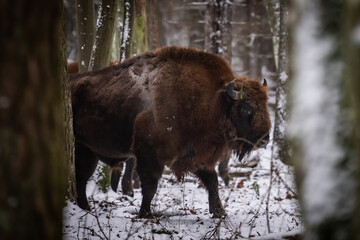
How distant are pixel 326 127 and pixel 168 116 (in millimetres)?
3567

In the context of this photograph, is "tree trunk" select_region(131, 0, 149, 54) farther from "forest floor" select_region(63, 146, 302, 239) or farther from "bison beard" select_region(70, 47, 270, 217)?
"forest floor" select_region(63, 146, 302, 239)

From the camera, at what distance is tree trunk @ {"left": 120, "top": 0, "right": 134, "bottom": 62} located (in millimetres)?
7585

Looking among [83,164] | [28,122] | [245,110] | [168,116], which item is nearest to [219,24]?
[245,110]

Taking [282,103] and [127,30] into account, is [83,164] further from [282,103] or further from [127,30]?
[282,103]

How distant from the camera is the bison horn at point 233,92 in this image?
5.11m

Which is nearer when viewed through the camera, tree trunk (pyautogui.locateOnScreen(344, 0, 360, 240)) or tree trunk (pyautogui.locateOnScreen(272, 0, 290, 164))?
tree trunk (pyautogui.locateOnScreen(344, 0, 360, 240))

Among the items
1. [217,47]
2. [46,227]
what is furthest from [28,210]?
[217,47]

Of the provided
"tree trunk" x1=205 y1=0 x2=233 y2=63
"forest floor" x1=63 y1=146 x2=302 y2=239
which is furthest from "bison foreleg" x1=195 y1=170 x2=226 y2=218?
"tree trunk" x1=205 y1=0 x2=233 y2=63

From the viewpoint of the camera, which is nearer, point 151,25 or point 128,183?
point 128,183

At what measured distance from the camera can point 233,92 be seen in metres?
A: 5.17

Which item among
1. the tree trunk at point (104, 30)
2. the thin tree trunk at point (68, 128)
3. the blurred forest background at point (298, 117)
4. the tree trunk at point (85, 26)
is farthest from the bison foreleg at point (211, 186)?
the blurred forest background at point (298, 117)

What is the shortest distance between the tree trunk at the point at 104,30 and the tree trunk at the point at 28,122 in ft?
16.1

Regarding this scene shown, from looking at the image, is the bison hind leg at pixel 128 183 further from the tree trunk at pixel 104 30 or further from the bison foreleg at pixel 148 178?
the tree trunk at pixel 104 30

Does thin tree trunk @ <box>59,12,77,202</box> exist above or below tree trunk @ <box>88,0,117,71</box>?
below
